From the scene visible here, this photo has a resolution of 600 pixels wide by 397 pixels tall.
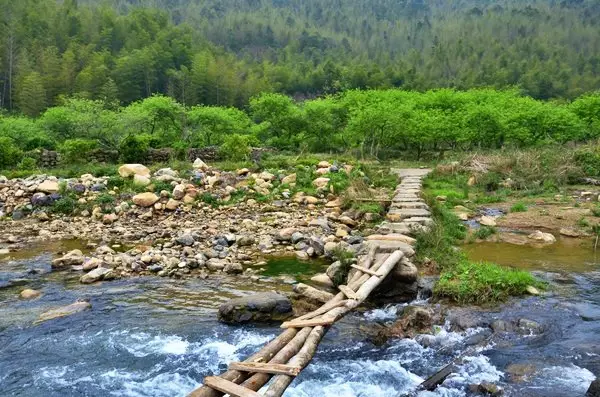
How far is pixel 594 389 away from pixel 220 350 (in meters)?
4.47

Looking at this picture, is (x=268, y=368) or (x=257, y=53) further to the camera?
(x=257, y=53)

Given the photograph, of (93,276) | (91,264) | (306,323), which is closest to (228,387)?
(306,323)

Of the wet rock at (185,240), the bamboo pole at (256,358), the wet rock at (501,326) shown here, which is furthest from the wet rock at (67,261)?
the wet rock at (501,326)

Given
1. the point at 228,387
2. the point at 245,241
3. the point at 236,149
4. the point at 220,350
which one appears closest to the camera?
the point at 228,387

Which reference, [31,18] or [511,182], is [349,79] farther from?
[511,182]

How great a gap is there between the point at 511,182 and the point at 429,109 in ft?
47.9

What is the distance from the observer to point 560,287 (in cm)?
921

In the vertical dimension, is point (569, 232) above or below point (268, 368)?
below

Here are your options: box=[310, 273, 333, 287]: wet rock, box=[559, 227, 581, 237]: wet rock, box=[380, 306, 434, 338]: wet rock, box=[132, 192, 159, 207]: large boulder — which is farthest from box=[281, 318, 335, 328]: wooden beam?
box=[132, 192, 159, 207]: large boulder

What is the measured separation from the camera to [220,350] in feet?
22.9

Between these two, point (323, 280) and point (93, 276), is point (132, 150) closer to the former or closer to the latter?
point (93, 276)

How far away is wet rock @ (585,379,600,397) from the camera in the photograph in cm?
559

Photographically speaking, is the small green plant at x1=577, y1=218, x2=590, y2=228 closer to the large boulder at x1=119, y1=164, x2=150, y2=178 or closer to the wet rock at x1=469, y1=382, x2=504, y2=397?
the wet rock at x1=469, y1=382, x2=504, y2=397

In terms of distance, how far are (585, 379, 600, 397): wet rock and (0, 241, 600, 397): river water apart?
0.22 m
